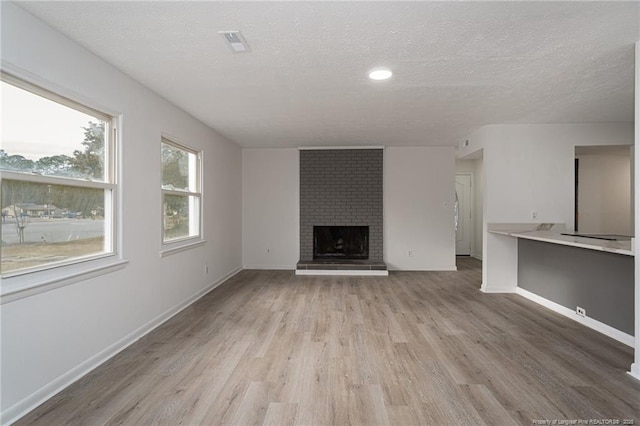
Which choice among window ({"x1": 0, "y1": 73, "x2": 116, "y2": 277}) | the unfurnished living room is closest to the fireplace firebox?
the unfurnished living room

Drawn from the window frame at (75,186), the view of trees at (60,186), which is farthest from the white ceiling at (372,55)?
the view of trees at (60,186)

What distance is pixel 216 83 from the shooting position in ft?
10.6

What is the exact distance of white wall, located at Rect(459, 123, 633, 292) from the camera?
4859 millimetres

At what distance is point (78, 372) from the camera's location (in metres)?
2.44

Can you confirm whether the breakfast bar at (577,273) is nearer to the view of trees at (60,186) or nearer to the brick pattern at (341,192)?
the brick pattern at (341,192)

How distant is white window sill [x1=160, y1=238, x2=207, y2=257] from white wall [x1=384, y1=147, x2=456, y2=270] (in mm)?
3673

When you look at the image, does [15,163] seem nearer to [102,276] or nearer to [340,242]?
[102,276]

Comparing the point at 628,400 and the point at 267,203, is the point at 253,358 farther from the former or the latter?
the point at 267,203

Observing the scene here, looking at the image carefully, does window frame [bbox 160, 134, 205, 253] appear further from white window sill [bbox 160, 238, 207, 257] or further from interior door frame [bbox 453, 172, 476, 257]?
interior door frame [bbox 453, 172, 476, 257]

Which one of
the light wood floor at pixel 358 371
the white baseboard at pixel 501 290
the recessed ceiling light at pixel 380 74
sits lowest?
the light wood floor at pixel 358 371

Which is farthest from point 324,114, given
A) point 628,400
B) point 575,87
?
point 628,400

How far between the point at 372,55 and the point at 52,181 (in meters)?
2.39

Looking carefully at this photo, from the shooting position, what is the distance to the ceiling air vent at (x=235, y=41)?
2285mm

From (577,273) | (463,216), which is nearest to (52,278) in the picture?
(577,273)
